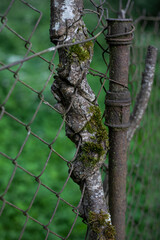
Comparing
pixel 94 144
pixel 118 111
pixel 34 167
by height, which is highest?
pixel 34 167

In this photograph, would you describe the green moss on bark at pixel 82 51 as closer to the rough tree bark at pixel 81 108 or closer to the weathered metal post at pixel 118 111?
the rough tree bark at pixel 81 108

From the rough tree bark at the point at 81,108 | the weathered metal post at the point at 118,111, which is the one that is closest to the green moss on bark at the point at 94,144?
the rough tree bark at the point at 81,108

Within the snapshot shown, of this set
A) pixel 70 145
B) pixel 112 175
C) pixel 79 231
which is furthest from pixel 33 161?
pixel 112 175

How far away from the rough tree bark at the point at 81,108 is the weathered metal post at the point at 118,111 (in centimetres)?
10

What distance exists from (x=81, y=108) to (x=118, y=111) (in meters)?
0.21

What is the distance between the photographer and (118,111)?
1.34m

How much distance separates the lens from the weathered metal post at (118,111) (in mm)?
1275

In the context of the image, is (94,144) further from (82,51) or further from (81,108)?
(82,51)

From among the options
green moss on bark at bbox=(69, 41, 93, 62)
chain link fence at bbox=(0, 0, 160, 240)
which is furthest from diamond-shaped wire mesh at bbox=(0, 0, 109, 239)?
green moss on bark at bbox=(69, 41, 93, 62)

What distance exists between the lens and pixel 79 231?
8.16 feet

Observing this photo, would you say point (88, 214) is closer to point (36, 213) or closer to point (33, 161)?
point (36, 213)

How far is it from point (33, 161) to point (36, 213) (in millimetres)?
716

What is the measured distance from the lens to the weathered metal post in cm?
128

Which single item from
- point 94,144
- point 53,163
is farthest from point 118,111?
point 53,163
